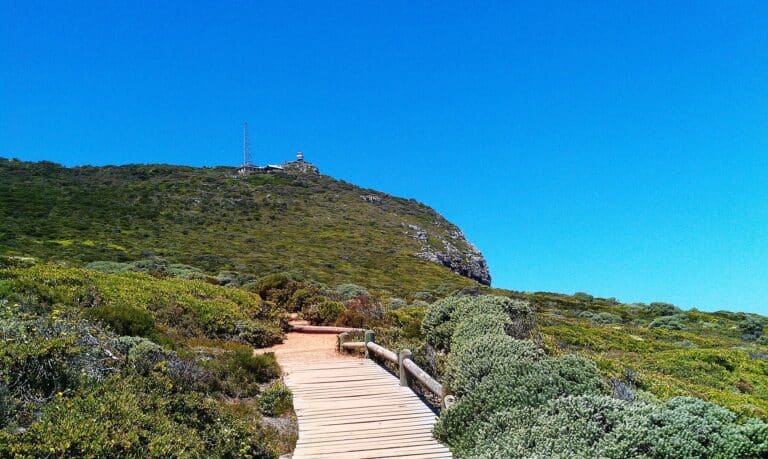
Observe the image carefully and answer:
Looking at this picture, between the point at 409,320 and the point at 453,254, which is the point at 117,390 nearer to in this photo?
the point at 409,320

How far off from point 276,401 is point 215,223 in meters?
52.3

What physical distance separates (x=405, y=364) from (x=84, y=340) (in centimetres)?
532

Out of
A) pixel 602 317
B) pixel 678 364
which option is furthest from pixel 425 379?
pixel 602 317

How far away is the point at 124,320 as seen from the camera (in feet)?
34.8

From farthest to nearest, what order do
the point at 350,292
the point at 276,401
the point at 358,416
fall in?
the point at 350,292, the point at 276,401, the point at 358,416

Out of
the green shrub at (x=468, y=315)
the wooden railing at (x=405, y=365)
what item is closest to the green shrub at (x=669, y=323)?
the green shrub at (x=468, y=315)

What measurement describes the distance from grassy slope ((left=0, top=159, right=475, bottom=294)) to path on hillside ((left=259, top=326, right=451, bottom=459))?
25.2 metres

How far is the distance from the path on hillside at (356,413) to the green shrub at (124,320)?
3.11 m

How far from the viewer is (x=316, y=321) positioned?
768 inches

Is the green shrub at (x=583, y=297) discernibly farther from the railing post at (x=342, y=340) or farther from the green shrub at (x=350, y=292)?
the railing post at (x=342, y=340)

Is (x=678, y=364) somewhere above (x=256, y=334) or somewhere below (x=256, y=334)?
below

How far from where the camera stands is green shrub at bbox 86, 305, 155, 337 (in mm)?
10359

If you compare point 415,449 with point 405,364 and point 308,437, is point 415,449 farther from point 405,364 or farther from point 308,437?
point 405,364

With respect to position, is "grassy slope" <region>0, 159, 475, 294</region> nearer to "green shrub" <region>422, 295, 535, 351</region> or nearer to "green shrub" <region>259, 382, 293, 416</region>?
"green shrub" <region>422, 295, 535, 351</region>
